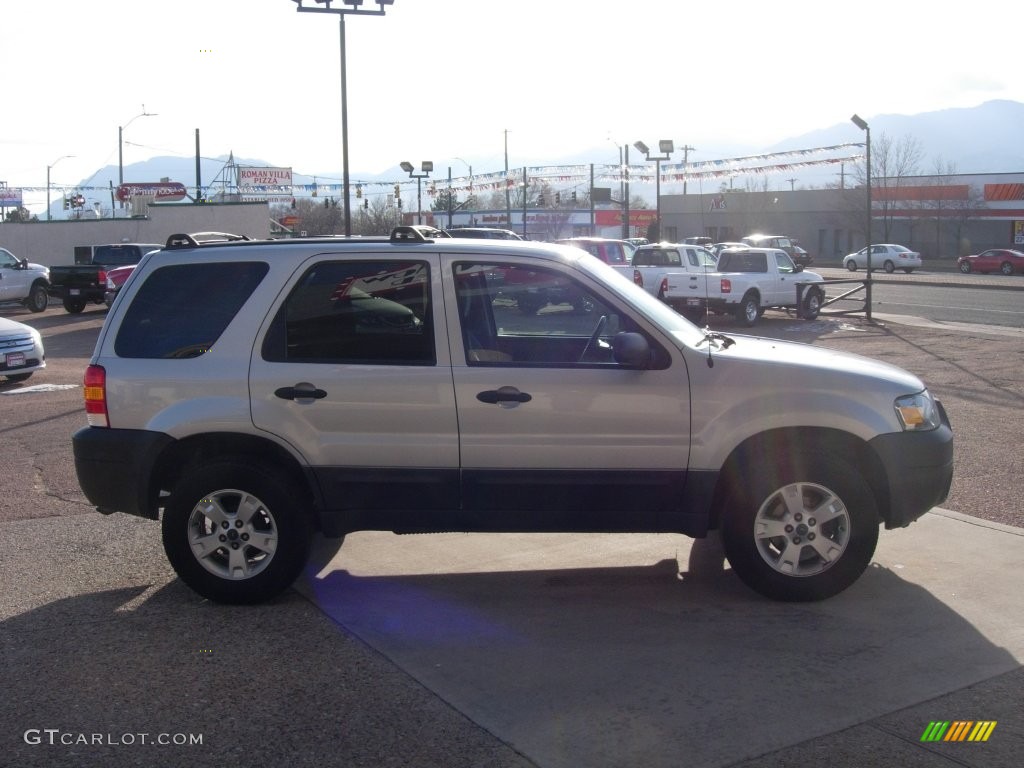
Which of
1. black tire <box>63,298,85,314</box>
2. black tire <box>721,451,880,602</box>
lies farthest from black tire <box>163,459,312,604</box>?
black tire <box>63,298,85,314</box>

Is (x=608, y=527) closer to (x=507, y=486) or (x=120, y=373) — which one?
(x=507, y=486)

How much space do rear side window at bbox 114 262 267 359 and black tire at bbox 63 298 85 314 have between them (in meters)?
25.4

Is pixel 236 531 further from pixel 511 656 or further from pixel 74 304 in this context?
pixel 74 304

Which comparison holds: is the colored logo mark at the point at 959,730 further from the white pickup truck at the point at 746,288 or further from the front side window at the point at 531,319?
the white pickup truck at the point at 746,288

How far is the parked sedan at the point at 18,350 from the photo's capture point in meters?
14.4

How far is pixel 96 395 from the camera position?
228 inches

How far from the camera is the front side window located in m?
5.73

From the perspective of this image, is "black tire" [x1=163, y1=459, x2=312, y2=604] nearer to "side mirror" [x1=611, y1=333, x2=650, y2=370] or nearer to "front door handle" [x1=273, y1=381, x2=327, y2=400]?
"front door handle" [x1=273, y1=381, x2=327, y2=400]

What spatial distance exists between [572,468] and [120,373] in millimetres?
2483

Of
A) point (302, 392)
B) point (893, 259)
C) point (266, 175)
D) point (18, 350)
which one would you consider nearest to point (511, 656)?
point (302, 392)

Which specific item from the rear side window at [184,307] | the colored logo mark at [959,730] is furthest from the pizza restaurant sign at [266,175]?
the colored logo mark at [959,730]

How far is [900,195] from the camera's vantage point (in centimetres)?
6681

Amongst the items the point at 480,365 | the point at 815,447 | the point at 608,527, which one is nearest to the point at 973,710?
the point at 815,447

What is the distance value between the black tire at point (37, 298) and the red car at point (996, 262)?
42066 millimetres
